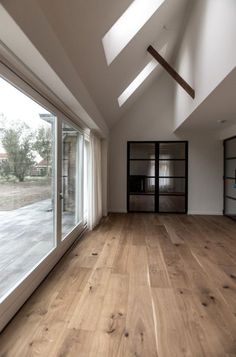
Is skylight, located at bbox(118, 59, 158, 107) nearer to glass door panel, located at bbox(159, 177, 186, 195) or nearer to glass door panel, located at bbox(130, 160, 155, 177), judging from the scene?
glass door panel, located at bbox(130, 160, 155, 177)

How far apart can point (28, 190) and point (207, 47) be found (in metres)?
3.06

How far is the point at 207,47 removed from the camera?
3127 mm

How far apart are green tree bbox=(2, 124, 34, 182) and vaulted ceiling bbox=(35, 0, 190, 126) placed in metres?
0.94

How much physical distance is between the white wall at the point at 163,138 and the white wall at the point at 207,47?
5.86 feet

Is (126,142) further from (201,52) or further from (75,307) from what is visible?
(75,307)

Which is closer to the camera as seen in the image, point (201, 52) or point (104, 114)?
point (201, 52)

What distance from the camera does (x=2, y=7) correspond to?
1.21 m

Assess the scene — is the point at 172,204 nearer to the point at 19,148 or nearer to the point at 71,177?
the point at 71,177

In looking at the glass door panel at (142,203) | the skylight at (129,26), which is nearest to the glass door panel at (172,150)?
the glass door panel at (142,203)

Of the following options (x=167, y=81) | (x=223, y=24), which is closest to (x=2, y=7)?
(x=223, y=24)

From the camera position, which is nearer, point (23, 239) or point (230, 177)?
point (23, 239)

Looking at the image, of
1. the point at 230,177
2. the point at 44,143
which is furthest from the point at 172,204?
the point at 44,143

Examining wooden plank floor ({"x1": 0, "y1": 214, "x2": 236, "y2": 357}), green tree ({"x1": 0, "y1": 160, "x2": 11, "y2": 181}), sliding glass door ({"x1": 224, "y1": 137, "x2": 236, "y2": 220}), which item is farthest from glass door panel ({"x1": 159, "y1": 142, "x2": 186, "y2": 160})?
green tree ({"x1": 0, "y1": 160, "x2": 11, "y2": 181})

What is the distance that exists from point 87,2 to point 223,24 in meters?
1.57
